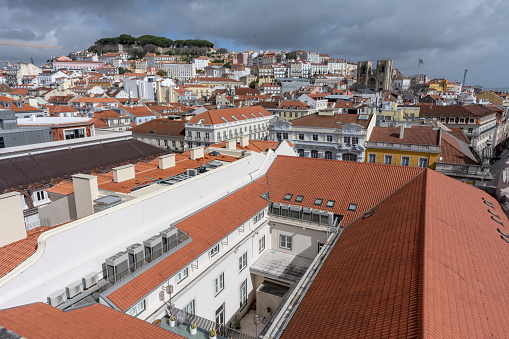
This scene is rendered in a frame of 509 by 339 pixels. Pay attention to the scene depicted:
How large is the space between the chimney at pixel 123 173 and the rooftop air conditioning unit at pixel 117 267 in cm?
773

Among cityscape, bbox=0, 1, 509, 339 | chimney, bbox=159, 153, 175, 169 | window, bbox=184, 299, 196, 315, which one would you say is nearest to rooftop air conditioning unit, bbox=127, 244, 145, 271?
cityscape, bbox=0, 1, 509, 339

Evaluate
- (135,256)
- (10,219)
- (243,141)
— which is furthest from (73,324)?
(243,141)

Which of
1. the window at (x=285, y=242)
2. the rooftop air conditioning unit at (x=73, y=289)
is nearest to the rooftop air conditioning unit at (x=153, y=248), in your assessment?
the rooftop air conditioning unit at (x=73, y=289)

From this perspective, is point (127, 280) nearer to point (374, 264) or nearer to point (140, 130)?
point (374, 264)

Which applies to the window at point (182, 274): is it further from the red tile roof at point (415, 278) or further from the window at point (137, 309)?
the red tile roof at point (415, 278)

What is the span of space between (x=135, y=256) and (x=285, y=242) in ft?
44.1

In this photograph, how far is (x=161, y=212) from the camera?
58.5 feet

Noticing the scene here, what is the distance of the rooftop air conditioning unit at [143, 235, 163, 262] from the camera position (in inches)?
615

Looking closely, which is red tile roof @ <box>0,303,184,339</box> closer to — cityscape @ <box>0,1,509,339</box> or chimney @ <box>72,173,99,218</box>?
cityscape @ <box>0,1,509,339</box>

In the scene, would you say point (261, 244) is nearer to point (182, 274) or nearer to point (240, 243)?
point (240, 243)

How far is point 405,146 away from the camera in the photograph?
42.5m

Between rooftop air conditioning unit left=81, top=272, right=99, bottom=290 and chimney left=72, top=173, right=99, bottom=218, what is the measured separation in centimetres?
465

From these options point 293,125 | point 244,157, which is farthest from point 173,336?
point 293,125

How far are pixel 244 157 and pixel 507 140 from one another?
105070 mm
